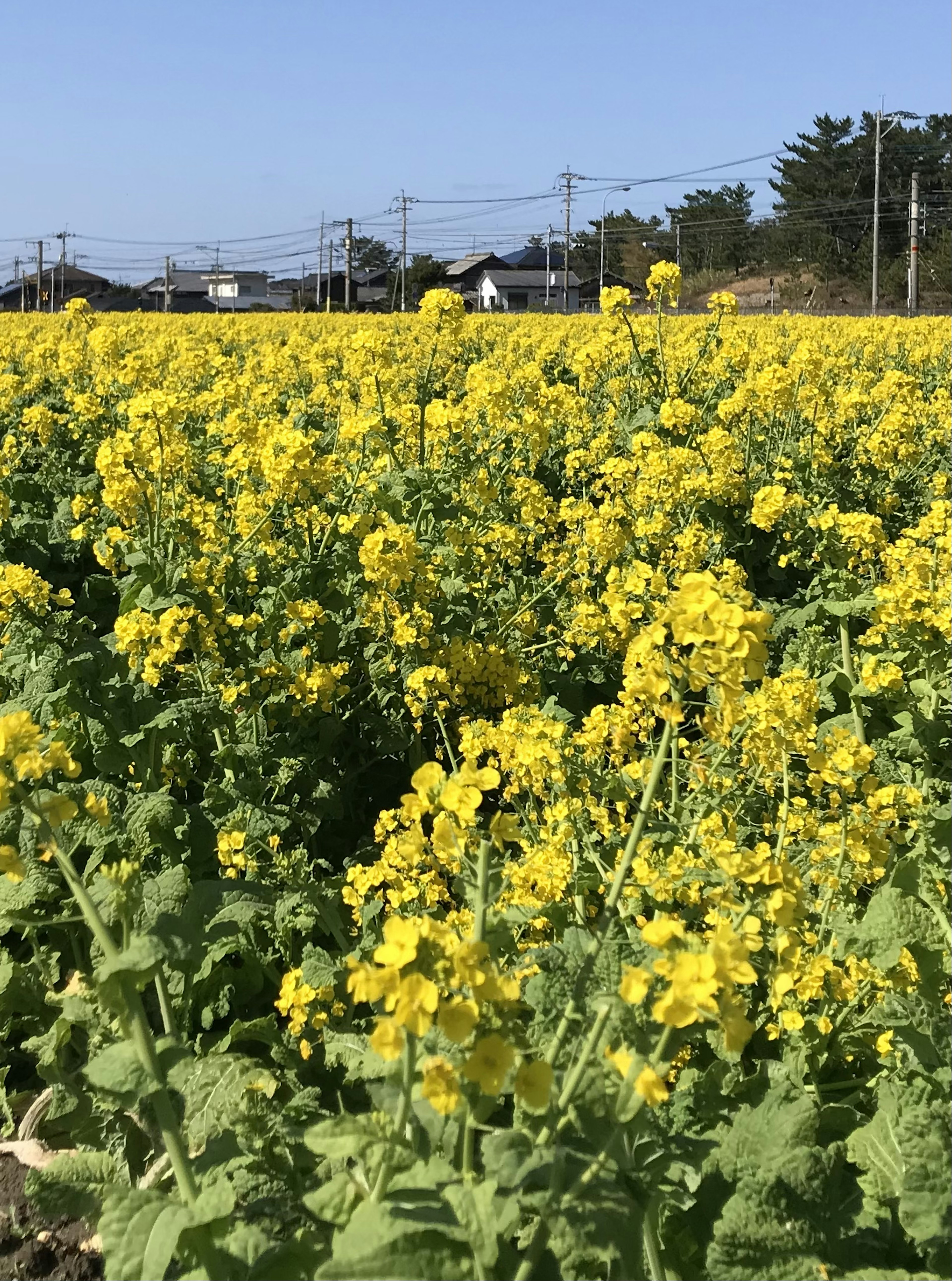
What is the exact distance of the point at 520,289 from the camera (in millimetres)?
59938

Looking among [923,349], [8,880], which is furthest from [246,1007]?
[923,349]

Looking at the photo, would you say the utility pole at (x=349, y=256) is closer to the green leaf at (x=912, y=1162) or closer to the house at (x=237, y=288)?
the house at (x=237, y=288)

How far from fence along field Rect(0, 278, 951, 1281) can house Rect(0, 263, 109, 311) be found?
4668 centimetres

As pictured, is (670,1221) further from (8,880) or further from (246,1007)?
(8,880)

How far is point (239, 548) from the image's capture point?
408 centimetres

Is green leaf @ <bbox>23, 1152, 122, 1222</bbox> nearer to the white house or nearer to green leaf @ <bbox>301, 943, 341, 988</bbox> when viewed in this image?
green leaf @ <bbox>301, 943, 341, 988</bbox>

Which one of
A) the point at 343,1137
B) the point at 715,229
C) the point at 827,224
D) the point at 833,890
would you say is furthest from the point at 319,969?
the point at 715,229

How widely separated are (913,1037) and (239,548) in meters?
2.91

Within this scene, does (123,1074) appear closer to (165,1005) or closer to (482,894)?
(165,1005)

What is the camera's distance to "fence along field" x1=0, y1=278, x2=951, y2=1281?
1.35m

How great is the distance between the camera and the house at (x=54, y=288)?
58.4 meters

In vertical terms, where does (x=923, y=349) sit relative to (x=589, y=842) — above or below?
above

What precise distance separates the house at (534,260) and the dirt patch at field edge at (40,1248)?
2625 inches

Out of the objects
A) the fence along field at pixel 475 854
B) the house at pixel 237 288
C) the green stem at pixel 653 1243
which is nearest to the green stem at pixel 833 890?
the fence along field at pixel 475 854
